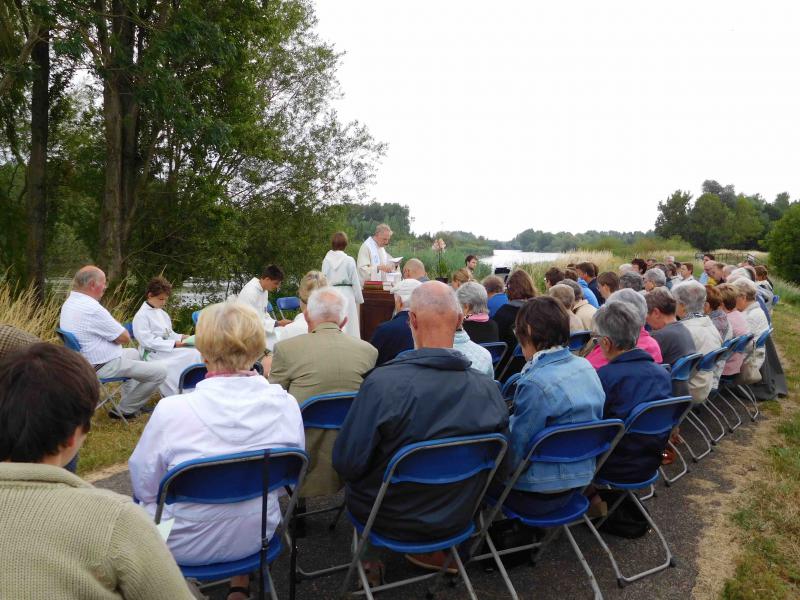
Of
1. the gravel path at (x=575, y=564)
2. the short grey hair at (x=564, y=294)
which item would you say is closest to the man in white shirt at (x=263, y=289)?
the gravel path at (x=575, y=564)

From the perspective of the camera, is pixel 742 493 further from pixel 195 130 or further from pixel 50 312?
pixel 195 130

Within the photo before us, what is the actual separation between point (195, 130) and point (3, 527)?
9492 millimetres

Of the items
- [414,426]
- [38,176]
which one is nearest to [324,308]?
[414,426]

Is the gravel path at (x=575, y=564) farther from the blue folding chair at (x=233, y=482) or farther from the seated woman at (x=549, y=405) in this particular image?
the blue folding chair at (x=233, y=482)

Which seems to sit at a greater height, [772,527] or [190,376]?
[190,376]

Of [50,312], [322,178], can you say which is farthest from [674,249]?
[50,312]

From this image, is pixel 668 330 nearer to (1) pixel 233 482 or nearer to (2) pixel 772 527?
(2) pixel 772 527

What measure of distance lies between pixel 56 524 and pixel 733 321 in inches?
258

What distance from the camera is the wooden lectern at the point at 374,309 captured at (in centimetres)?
861

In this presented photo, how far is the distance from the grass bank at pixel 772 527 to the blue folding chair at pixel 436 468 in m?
1.64

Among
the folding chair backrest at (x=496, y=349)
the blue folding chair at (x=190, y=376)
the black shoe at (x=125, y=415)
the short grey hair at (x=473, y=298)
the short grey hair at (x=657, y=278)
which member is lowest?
the black shoe at (x=125, y=415)

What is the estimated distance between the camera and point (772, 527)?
11.8 feet

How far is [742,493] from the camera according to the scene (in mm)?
4148

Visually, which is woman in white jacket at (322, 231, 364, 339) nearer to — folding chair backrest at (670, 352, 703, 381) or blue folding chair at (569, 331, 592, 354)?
blue folding chair at (569, 331, 592, 354)
